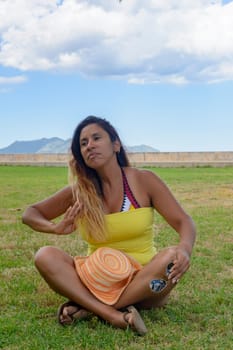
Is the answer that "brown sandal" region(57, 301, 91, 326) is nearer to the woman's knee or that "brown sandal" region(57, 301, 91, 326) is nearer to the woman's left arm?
the woman's knee

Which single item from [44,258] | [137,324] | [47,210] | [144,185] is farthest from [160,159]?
[137,324]

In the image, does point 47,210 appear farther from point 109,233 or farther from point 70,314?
point 70,314

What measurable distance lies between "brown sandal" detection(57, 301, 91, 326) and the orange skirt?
0.46 ft

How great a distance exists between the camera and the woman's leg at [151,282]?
373 cm

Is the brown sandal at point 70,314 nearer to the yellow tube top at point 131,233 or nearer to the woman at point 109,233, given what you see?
the woman at point 109,233

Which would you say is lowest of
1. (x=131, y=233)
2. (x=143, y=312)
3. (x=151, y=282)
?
(x=143, y=312)

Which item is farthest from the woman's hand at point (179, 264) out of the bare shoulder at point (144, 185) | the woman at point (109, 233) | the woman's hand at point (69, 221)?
the woman's hand at point (69, 221)

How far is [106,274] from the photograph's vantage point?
12.5ft

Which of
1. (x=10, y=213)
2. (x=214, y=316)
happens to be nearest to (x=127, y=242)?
(x=214, y=316)

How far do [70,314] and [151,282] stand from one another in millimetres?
537

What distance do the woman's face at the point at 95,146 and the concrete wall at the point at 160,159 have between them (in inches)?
806

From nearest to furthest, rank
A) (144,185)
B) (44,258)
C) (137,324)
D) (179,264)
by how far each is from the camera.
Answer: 1. (137,324)
2. (179,264)
3. (44,258)
4. (144,185)

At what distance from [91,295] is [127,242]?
0.45 meters

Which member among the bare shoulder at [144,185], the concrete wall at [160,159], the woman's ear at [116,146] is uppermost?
the woman's ear at [116,146]
